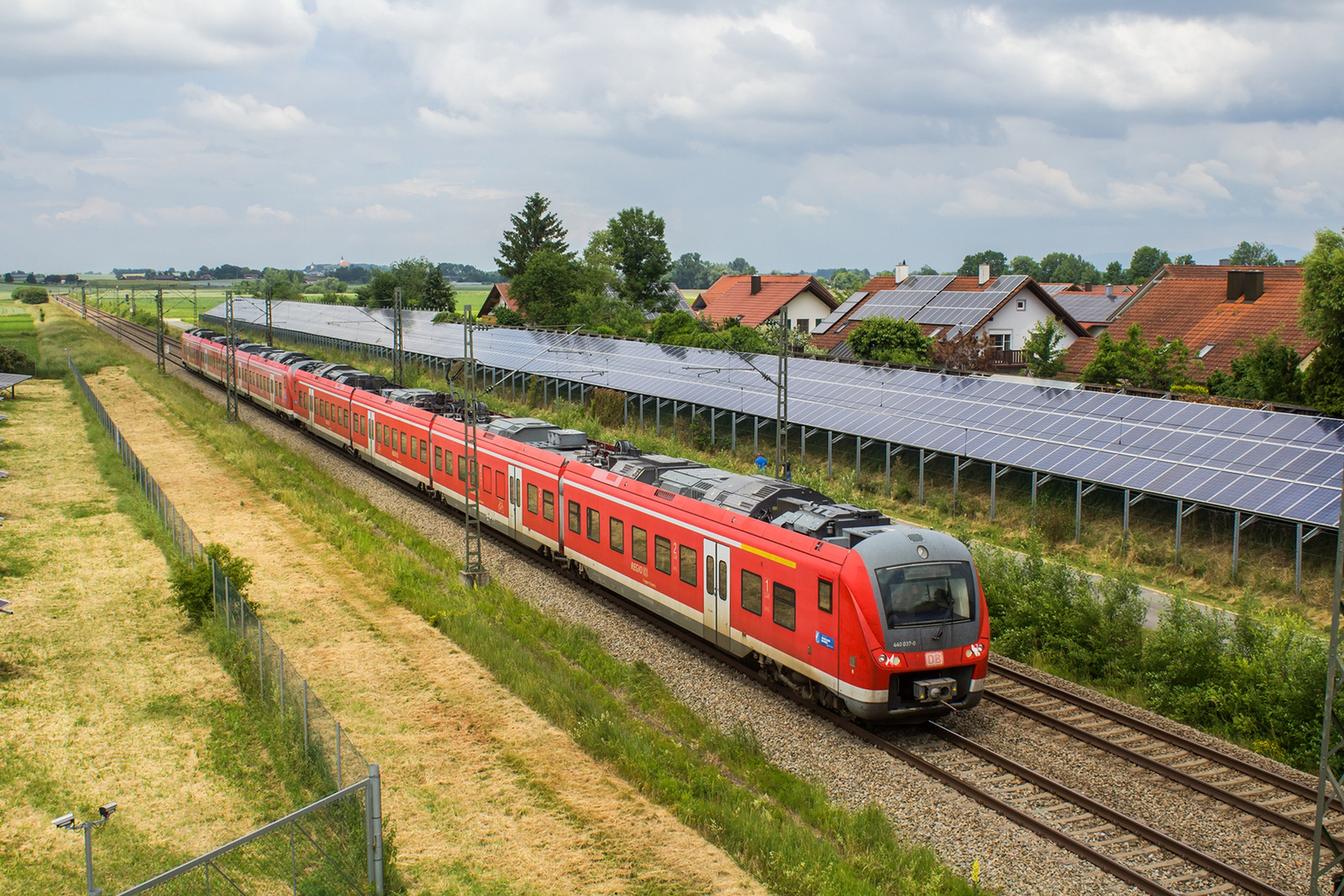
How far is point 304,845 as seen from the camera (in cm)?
1240

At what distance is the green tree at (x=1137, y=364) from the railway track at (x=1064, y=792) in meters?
28.0

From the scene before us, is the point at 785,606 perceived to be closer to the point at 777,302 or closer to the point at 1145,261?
the point at 777,302

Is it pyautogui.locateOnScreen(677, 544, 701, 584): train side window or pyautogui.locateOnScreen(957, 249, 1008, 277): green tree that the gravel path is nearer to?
pyautogui.locateOnScreen(677, 544, 701, 584): train side window

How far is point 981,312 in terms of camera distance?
60.4 metres

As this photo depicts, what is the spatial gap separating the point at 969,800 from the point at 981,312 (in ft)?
163

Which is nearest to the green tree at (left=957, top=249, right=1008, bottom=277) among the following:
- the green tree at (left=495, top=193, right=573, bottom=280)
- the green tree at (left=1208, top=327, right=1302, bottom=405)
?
the green tree at (left=495, top=193, right=573, bottom=280)

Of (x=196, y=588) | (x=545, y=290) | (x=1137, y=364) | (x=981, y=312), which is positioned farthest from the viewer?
(x=545, y=290)

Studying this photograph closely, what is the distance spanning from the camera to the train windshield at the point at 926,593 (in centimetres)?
1554

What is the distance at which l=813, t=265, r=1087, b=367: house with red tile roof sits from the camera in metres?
60.1

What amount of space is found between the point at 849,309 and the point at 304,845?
6636 centimetres

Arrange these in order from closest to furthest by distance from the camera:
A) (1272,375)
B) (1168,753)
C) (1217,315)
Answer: (1168,753) < (1272,375) < (1217,315)

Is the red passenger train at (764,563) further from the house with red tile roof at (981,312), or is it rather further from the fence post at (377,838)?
the house with red tile roof at (981,312)

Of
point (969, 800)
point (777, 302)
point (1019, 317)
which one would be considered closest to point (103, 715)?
point (969, 800)

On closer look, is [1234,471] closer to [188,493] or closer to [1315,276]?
[1315,276]
